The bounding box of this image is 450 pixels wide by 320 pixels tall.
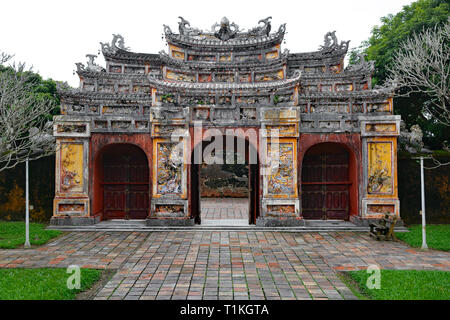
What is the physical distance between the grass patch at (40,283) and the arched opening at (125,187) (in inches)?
218

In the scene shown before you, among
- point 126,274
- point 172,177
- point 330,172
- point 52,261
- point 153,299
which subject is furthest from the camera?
point 330,172

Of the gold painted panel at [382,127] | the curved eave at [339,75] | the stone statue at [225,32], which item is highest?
the stone statue at [225,32]

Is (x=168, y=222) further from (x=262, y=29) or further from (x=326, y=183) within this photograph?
(x=262, y=29)

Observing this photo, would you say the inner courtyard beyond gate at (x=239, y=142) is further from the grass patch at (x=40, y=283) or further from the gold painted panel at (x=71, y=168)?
the grass patch at (x=40, y=283)

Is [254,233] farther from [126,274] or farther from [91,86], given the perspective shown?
[91,86]

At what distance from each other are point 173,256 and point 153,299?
2440 millimetres

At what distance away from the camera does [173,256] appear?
7.43 metres

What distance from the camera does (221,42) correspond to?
15414mm

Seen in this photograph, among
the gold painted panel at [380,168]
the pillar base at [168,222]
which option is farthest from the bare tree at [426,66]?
the pillar base at [168,222]

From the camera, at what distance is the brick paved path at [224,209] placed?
13156 millimetres

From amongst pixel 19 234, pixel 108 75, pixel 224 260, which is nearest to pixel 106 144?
pixel 19 234

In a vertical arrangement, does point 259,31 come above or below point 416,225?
above

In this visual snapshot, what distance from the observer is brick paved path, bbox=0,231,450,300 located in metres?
5.39

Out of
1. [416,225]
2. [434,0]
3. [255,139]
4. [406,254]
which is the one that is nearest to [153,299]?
[406,254]
